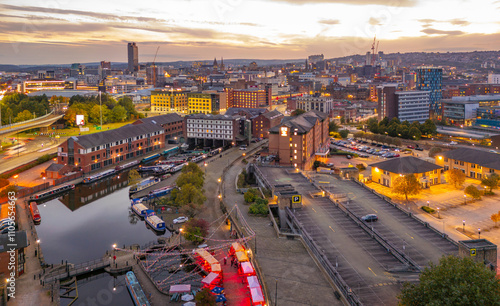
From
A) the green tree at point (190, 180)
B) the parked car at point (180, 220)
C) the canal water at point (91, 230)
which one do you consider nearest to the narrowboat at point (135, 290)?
the canal water at point (91, 230)

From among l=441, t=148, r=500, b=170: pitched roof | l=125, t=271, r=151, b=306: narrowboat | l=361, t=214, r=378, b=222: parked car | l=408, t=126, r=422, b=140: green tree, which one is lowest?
l=125, t=271, r=151, b=306: narrowboat

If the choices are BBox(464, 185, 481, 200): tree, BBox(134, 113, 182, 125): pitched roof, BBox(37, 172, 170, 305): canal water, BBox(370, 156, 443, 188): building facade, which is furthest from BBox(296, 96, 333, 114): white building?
BBox(37, 172, 170, 305): canal water

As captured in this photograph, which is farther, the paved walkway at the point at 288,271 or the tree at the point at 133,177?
the tree at the point at 133,177

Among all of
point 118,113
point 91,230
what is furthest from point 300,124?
point 118,113

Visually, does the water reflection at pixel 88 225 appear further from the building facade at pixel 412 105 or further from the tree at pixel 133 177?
the building facade at pixel 412 105

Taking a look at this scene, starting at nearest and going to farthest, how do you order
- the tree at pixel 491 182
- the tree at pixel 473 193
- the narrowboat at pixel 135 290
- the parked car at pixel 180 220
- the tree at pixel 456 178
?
the narrowboat at pixel 135 290 < the parked car at pixel 180 220 < the tree at pixel 473 193 < the tree at pixel 491 182 < the tree at pixel 456 178

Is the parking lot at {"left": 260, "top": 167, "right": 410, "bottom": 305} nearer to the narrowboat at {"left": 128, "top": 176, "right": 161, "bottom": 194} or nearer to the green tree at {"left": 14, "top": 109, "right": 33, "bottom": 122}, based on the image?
the narrowboat at {"left": 128, "top": 176, "right": 161, "bottom": 194}

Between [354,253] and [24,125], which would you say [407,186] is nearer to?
[354,253]

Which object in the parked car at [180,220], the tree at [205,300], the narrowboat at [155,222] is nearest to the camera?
the tree at [205,300]
